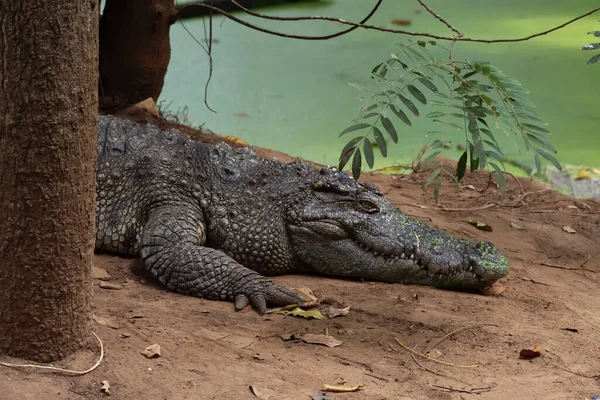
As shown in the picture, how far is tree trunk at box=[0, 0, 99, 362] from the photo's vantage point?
2.57 meters

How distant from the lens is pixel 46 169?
2.63 metres

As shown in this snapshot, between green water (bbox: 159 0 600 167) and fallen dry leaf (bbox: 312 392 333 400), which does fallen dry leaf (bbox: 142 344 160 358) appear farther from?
green water (bbox: 159 0 600 167)

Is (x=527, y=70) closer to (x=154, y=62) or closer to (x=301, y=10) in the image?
(x=301, y=10)

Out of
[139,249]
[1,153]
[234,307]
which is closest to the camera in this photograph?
[1,153]

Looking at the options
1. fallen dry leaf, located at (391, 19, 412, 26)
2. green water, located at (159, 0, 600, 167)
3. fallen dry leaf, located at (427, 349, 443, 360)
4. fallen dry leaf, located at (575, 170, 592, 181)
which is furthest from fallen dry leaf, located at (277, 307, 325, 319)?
fallen dry leaf, located at (391, 19, 412, 26)

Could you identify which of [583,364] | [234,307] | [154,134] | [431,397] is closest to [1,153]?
[234,307]

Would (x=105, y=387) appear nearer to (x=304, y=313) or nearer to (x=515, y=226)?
(x=304, y=313)

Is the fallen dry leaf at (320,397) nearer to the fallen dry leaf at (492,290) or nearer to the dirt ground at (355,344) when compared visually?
the dirt ground at (355,344)

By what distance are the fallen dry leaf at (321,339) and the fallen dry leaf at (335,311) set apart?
0.27 metres

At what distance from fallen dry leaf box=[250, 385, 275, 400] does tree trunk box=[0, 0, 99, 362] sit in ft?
2.36

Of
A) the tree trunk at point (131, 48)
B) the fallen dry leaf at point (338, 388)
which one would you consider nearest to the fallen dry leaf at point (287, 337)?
the fallen dry leaf at point (338, 388)

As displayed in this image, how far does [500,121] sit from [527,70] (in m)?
6.47

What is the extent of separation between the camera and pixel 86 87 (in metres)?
2.68

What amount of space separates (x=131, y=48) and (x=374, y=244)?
288cm
